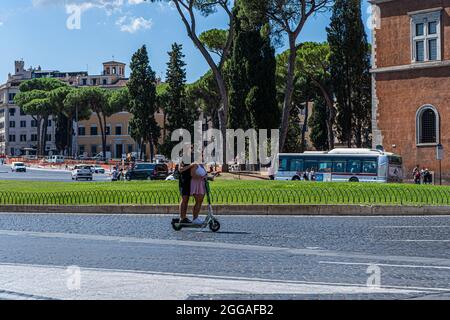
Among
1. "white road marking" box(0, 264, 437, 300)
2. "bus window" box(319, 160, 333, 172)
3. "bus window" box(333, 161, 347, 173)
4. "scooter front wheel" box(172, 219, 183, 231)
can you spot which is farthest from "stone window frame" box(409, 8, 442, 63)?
"white road marking" box(0, 264, 437, 300)

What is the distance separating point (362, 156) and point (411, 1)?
972 centimetres

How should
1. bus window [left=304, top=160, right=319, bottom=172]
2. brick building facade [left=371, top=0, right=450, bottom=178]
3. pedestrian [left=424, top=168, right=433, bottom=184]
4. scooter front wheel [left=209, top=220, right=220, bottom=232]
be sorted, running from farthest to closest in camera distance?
1. bus window [left=304, top=160, right=319, bottom=172]
2. brick building facade [left=371, top=0, right=450, bottom=178]
3. pedestrian [left=424, top=168, right=433, bottom=184]
4. scooter front wheel [left=209, top=220, right=220, bottom=232]

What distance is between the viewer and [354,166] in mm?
45188

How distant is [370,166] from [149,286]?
36976mm

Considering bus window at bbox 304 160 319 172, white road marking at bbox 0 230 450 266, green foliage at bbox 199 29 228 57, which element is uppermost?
green foliage at bbox 199 29 228 57

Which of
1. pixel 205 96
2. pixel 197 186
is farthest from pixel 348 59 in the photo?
pixel 197 186


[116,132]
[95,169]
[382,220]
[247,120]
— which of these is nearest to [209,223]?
[382,220]

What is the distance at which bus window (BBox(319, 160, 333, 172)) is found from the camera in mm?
46103

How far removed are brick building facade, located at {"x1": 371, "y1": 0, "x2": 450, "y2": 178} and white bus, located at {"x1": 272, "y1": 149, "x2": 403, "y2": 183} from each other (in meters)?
1.63

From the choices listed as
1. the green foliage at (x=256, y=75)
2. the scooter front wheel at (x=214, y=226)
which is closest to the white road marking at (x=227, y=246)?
the scooter front wheel at (x=214, y=226)

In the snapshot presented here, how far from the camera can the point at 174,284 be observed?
870 cm

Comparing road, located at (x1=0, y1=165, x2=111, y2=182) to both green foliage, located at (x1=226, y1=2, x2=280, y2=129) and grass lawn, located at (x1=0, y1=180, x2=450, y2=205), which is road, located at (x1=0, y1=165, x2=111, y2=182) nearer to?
green foliage, located at (x1=226, y1=2, x2=280, y2=129)

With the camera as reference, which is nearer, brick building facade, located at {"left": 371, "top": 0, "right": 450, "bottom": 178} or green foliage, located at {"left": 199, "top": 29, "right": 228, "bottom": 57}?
brick building facade, located at {"left": 371, "top": 0, "right": 450, "bottom": 178}

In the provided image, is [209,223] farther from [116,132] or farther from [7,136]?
[7,136]
